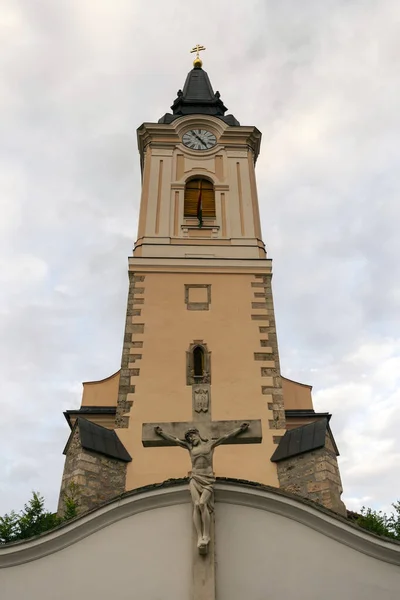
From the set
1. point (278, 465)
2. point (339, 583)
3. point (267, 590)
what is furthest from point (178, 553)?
point (278, 465)

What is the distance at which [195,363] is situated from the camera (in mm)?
13344

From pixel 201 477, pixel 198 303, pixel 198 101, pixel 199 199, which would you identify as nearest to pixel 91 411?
pixel 198 303

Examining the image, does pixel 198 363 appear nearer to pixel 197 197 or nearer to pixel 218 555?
pixel 197 197

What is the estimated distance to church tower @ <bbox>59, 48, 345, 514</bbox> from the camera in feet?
37.1

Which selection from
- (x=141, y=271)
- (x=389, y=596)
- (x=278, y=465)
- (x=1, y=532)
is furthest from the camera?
(x=141, y=271)

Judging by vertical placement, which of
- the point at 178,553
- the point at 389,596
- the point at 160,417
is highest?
the point at 160,417

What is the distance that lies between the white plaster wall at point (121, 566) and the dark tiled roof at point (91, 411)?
7630mm

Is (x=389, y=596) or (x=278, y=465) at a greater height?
Answer: (x=278, y=465)

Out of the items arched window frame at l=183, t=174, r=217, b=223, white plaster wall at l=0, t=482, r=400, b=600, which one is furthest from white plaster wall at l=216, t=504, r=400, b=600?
arched window frame at l=183, t=174, r=217, b=223

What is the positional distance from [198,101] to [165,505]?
18.1m

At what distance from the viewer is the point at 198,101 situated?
73.3 ft

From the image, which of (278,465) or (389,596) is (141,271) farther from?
(389,596)

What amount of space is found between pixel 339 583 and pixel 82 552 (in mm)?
2675

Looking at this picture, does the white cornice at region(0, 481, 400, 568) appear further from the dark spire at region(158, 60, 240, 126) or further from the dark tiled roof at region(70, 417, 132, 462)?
the dark spire at region(158, 60, 240, 126)
